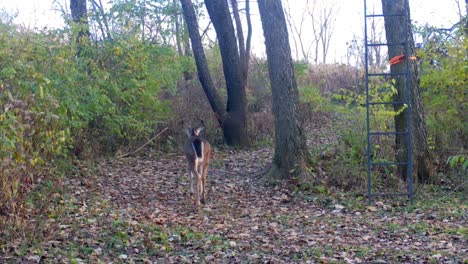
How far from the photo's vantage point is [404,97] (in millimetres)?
13742

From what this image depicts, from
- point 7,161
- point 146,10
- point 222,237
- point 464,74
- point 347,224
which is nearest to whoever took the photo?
point 7,161

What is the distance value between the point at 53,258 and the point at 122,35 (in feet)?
30.4

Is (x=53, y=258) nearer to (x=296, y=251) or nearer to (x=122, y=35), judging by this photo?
(x=296, y=251)

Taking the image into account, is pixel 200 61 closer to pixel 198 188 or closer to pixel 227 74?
pixel 227 74

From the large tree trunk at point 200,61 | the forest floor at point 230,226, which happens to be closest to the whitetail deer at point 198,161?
the forest floor at point 230,226

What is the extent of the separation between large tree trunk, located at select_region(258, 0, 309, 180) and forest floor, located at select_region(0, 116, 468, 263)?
0.74m

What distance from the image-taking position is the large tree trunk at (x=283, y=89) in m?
14.4

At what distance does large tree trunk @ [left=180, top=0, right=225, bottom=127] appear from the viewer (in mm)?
19531

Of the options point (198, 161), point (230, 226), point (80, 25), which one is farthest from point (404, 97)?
point (80, 25)

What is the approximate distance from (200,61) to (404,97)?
7399 millimetres

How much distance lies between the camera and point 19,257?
8.48 meters

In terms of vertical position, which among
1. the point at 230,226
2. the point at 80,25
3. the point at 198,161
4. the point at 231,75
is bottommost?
the point at 230,226

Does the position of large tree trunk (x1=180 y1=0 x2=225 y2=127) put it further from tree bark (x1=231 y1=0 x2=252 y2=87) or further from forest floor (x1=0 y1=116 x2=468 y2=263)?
forest floor (x1=0 y1=116 x2=468 y2=263)

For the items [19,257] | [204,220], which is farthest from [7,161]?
[204,220]
